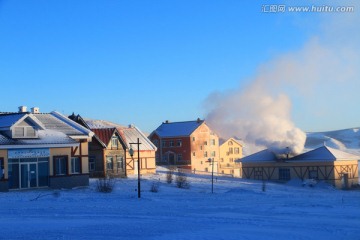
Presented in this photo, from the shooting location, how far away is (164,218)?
20.7 metres

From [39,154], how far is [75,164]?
3.84 metres

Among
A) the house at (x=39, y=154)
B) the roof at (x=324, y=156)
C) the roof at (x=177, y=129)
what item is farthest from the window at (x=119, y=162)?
the roof at (x=324, y=156)

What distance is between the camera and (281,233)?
1634cm

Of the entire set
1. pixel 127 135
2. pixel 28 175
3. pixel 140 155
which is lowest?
pixel 28 175

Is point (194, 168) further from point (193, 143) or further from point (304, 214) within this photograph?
point (304, 214)

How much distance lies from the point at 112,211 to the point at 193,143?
159ft

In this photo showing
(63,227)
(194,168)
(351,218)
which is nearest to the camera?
(63,227)

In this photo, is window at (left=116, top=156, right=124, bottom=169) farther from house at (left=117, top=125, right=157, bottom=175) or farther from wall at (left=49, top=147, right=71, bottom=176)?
wall at (left=49, top=147, right=71, bottom=176)

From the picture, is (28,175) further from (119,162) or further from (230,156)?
(230,156)

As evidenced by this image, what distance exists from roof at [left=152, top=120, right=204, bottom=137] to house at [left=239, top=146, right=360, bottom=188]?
35.6 ft

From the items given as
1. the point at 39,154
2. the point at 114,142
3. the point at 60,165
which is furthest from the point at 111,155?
the point at 39,154

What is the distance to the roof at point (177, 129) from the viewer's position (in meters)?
71.6

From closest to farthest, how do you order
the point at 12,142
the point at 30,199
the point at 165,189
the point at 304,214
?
the point at 304,214, the point at 30,199, the point at 12,142, the point at 165,189

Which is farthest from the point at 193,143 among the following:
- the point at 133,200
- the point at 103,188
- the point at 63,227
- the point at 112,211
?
the point at 63,227
